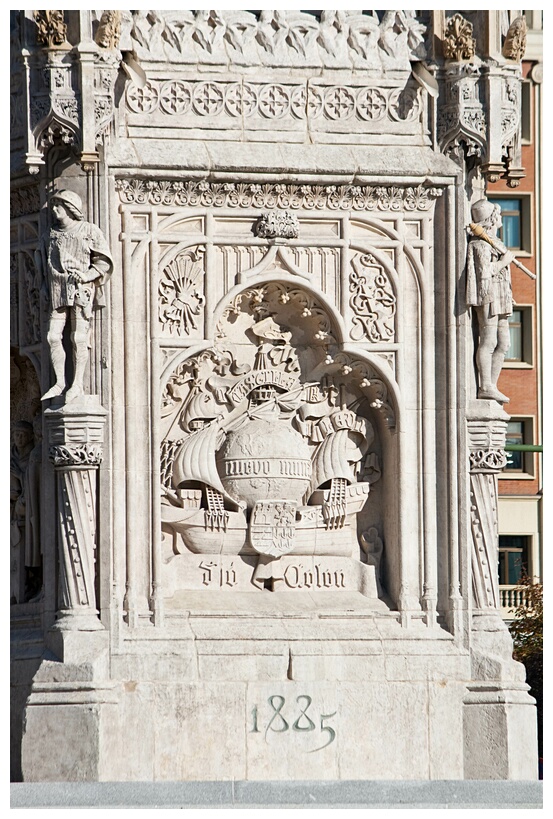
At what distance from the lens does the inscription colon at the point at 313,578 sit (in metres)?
25.8

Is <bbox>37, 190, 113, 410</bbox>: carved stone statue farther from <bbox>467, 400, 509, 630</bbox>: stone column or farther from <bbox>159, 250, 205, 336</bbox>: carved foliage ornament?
<bbox>467, 400, 509, 630</bbox>: stone column

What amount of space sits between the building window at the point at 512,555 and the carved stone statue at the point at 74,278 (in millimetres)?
27734

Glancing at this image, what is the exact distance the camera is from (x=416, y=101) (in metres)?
25.9

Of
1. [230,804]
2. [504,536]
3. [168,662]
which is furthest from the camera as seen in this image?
[504,536]

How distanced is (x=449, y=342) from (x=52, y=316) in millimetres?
4450

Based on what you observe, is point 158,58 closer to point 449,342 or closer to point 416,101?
point 416,101

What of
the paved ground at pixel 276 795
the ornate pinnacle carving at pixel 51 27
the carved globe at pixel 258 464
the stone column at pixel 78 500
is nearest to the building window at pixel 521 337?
the carved globe at pixel 258 464

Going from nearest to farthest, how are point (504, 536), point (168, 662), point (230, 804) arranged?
point (230, 804) < point (168, 662) < point (504, 536)

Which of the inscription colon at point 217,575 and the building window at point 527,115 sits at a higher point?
the building window at point 527,115

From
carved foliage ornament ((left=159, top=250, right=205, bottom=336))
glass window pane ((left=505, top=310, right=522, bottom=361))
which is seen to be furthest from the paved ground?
glass window pane ((left=505, top=310, right=522, bottom=361))

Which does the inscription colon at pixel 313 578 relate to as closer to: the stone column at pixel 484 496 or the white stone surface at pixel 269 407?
the white stone surface at pixel 269 407

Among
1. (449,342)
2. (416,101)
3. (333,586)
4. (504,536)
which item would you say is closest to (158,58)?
(416,101)

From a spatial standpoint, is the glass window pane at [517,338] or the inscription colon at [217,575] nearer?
the inscription colon at [217,575]

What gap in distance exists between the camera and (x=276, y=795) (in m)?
22.6
